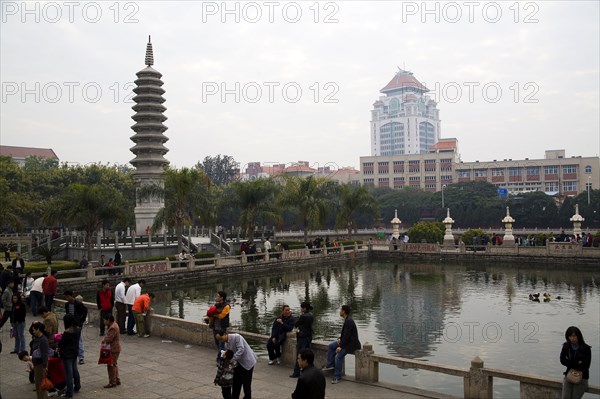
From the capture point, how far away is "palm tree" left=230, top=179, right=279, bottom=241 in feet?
159

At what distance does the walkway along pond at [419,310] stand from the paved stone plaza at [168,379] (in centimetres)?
67

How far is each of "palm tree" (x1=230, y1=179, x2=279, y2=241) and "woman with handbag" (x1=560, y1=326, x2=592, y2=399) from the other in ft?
129

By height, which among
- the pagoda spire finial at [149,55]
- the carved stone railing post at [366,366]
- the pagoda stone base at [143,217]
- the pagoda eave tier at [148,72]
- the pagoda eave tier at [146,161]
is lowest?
the carved stone railing post at [366,366]

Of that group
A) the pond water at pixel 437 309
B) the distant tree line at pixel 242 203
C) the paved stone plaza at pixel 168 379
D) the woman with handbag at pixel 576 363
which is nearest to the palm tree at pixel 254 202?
the distant tree line at pixel 242 203

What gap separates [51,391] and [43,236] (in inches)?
1656

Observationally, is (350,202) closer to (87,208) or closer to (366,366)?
(87,208)

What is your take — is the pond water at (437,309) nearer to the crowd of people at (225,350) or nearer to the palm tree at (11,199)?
the crowd of people at (225,350)

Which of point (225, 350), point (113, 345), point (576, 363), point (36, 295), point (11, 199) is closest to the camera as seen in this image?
point (576, 363)

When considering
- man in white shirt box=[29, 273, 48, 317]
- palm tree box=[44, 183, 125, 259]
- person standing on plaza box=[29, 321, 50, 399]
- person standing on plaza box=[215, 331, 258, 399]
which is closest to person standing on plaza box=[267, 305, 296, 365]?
person standing on plaza box=[215, 331, 258, 399]

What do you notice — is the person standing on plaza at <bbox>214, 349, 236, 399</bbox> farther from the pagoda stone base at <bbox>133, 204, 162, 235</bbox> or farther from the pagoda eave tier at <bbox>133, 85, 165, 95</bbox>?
the pagoda eave tier at <bbox>133, 85, 165, 95</bbox>

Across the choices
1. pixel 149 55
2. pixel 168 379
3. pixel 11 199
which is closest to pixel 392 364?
pixel 168 379

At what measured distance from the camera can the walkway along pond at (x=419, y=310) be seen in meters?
14.6

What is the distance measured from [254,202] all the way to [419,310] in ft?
87.4

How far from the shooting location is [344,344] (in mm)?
12031
